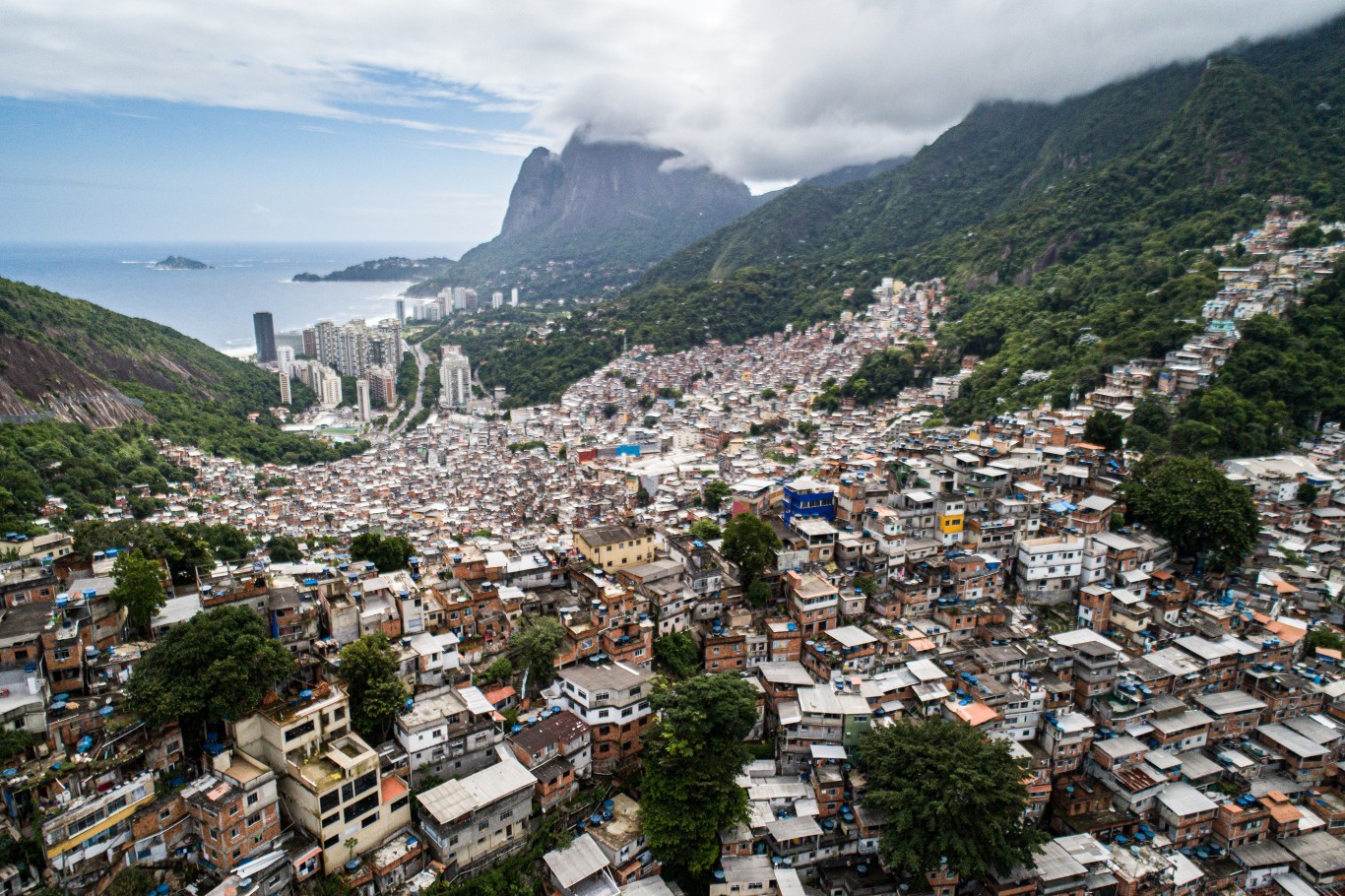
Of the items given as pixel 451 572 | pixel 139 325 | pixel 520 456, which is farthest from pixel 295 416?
pixel 451 572

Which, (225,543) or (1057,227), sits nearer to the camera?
(225,543)

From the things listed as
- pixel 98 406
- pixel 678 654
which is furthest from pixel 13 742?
pixel 98 406

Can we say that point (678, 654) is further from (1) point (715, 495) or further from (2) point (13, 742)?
(2) point (13, 742)

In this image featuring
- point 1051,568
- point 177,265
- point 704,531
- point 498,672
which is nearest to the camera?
point 498,672

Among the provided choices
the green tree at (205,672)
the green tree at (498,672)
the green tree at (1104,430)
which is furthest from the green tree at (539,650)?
the green tree at (1104,430)

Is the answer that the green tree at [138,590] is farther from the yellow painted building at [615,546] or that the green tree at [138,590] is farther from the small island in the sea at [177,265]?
the small island in the sea at [177,265]

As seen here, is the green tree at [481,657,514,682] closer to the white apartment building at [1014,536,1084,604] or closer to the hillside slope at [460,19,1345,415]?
the white apartment building at [1014,536,1084,604]
